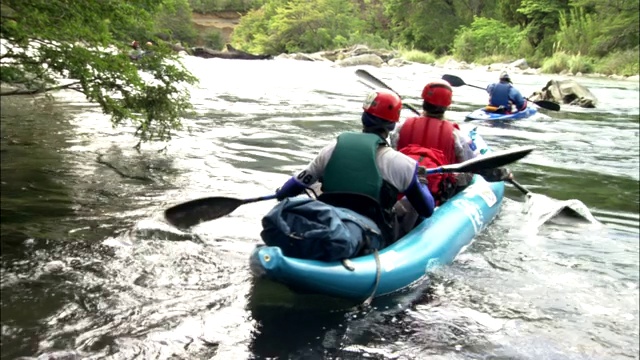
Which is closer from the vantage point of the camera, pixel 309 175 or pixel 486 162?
pixel 309 175

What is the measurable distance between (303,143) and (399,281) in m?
5.17

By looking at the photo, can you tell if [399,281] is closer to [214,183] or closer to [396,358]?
[396,358]

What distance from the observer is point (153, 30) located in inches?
202

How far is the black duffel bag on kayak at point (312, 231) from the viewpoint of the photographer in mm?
2986

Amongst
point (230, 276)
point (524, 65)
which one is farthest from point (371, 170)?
point (524, 65)

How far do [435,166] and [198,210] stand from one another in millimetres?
1807

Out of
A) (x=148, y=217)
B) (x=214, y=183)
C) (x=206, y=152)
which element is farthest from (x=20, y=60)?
(x=206, y=152)

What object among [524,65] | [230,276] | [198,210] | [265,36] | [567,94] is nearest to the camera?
[230,276]

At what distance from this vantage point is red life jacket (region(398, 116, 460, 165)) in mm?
4613

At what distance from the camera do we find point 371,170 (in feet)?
10.7

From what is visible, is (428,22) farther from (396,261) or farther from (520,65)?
(396,261)

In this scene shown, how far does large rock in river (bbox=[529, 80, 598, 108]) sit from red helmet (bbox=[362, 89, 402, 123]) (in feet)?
40.2

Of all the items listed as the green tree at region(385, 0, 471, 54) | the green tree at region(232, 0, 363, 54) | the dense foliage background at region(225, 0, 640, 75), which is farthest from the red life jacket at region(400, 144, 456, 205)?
the green tree at region(232, 0, 363, 54)

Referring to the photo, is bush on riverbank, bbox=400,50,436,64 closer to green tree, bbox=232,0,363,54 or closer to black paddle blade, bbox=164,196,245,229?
green tree, bbox=232,0,363,54
